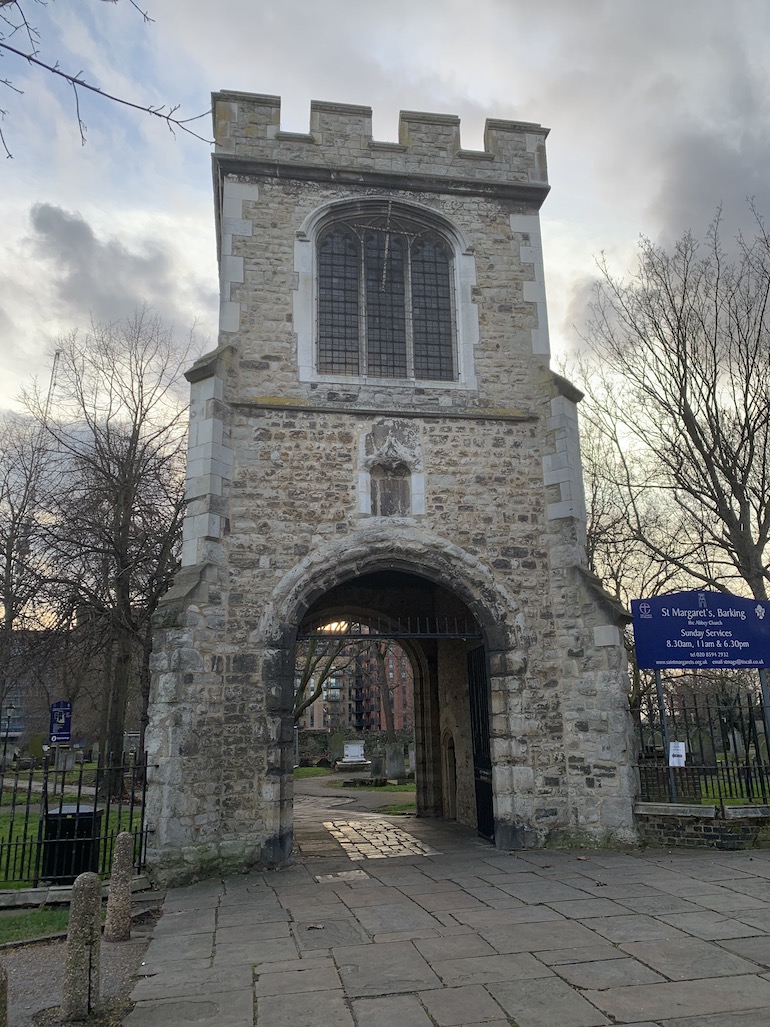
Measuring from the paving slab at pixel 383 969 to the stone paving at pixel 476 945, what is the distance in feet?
0.05

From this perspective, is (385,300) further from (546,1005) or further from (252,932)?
(546,1005)

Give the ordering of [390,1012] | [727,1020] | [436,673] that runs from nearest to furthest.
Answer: [727,1020], [390,1012], [436,673]

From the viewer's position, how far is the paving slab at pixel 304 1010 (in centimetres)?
414

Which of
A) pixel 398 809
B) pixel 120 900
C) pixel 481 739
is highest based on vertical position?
pixel 481 739

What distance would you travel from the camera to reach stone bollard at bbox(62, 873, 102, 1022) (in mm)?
4391

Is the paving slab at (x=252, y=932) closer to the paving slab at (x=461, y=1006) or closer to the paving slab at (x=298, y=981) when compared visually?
the paving slab at (x=298, y=981)

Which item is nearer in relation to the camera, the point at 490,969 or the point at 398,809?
the point at 490,969

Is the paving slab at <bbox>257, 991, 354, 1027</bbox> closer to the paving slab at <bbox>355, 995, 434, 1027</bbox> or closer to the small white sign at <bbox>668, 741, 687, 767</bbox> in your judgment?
the paving slab at <bbox>355, 995, 434, 1027</bbox>

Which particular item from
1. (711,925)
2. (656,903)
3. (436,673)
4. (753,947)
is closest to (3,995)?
(753,947)

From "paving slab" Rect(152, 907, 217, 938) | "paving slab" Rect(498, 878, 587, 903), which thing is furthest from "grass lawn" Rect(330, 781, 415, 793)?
"paving slab" Rect(152, 907, 217, 938)

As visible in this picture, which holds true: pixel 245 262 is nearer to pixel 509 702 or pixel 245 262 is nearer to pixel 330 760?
pixel 509 702

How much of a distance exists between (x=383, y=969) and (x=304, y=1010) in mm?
821

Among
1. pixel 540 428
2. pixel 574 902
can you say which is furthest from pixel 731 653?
pixel 574 902

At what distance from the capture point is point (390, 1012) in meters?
4.25
